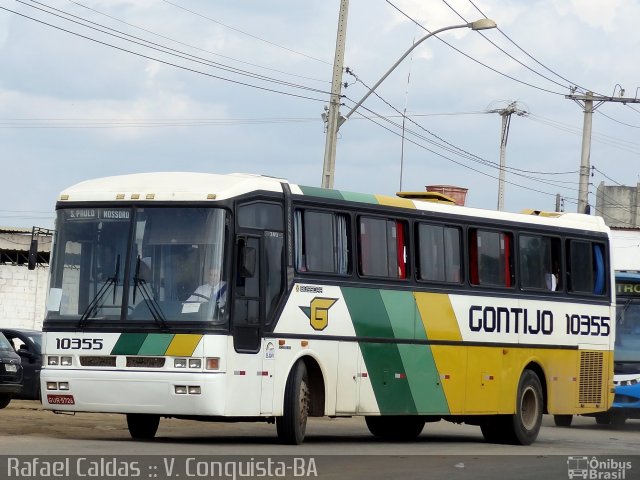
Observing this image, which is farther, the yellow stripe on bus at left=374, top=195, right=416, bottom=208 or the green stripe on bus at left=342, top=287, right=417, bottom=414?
the yellow stripe on bus at left=374, top=195, right=416, bottom=208

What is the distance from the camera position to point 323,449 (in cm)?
1792

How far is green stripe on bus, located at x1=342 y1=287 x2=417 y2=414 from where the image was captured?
19203mm

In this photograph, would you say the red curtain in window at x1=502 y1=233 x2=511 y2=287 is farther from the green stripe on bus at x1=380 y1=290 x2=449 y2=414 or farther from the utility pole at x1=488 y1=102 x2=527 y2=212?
the utility pole at x1=488 y1=102 x2=527 y2=212

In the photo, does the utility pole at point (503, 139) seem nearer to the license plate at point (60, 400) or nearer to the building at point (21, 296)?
the building at point (21, 296)

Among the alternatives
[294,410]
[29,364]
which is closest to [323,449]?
[294,410]

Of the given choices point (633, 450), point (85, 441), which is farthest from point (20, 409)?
point (633, 450)

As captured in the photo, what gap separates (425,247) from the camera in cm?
2069

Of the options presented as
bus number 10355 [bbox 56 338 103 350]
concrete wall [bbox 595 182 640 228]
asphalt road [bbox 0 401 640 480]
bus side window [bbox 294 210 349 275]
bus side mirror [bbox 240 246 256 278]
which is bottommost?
asphalt road [bbox 0 401 640 480]

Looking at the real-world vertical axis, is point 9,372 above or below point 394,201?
below

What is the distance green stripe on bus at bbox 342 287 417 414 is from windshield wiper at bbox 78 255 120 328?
10.4 ft

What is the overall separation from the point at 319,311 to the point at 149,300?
2.39 m

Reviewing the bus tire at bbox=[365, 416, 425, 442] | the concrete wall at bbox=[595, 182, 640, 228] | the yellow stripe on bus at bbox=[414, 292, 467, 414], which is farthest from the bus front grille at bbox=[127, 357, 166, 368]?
the concrete wall at bbox=[595, 182, 640, 228]

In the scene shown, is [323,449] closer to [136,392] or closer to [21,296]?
[136,392]

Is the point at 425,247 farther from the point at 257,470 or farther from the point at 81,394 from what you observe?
the point at 257,470
